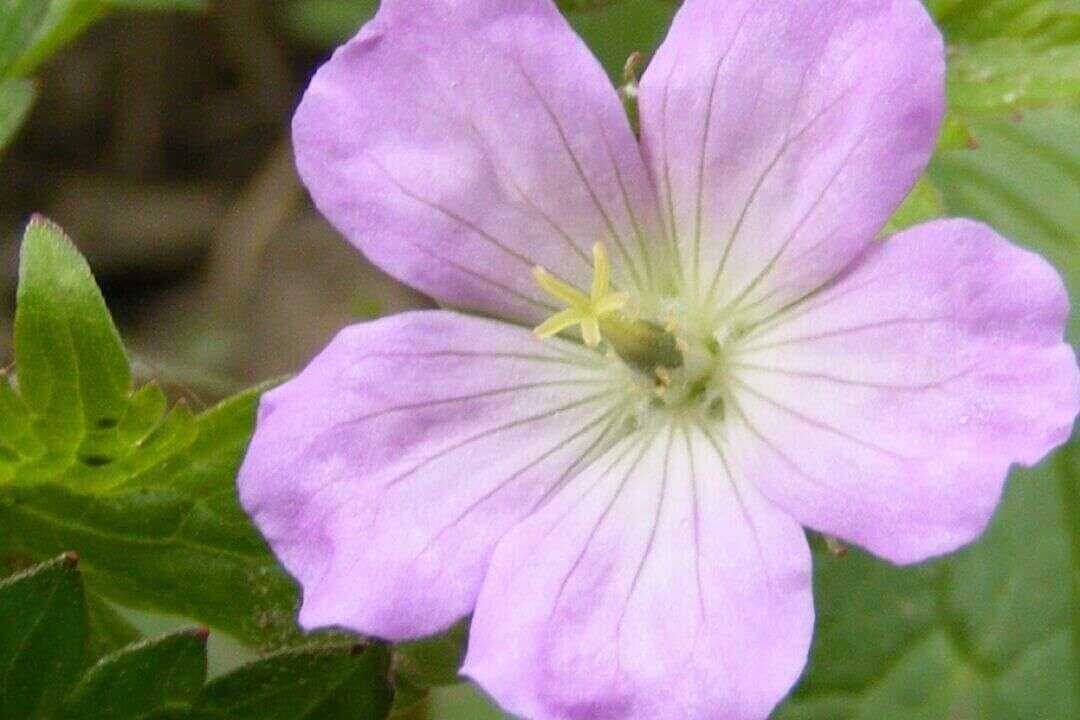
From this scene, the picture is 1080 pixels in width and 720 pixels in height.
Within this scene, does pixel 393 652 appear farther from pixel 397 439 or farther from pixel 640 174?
pixel 640 174

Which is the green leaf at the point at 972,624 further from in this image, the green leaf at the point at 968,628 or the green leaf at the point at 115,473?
the green leaf at the point at 115,473

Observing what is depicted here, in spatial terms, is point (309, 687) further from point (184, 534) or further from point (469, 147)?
point (469, 147)

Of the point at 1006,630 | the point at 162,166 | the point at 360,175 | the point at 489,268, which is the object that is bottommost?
the point at 1006,630

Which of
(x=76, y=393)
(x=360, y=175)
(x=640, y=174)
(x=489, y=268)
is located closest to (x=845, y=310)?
(x=640, y=174)

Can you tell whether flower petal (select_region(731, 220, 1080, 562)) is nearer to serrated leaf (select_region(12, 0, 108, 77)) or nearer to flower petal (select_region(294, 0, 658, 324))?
flower petal (select_region(294, 0, 658, 324))

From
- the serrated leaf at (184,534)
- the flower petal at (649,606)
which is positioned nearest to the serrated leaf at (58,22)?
the serrated leaf at (184,534)

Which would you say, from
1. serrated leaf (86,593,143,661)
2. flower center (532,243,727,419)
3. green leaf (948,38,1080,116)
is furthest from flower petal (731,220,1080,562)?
serrated leaf (86,593,143,661)
